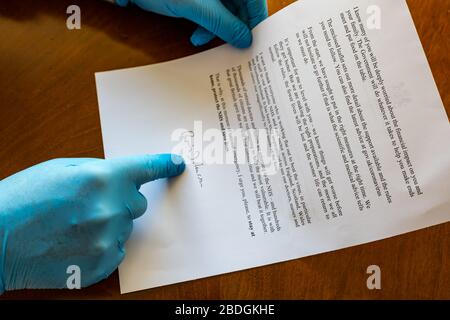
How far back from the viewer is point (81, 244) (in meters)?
0.53

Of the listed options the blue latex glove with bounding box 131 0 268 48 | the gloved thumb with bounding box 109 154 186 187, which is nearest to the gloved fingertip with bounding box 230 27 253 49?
the blue latex glove with bounding box 131 0 268 48

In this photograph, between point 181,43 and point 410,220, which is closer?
point 410,220

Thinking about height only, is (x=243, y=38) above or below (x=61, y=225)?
above

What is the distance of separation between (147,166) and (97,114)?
12 centimetres

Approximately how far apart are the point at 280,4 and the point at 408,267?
0.38m

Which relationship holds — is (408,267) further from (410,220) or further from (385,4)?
(385,4)

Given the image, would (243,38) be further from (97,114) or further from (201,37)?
(97,114)

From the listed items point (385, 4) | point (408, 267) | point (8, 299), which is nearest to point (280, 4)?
point (385, 4)

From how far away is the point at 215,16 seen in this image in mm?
575

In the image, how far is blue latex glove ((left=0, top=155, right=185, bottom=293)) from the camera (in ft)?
1.73

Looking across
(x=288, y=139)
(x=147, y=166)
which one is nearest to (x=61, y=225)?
(x=147, y=166)

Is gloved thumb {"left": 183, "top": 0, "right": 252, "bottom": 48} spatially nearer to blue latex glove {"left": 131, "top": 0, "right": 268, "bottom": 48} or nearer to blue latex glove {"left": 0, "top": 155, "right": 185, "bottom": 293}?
blue latex glove {"left": 131, "top": 0, "right": 268, "bottom": 48}

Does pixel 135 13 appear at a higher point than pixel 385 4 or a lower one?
higher
